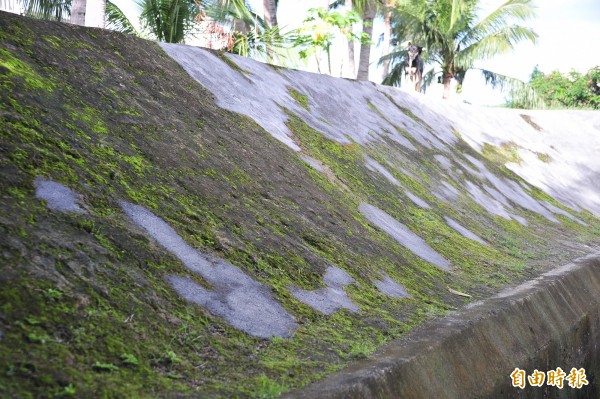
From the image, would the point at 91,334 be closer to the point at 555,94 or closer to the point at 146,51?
the point at 146,51

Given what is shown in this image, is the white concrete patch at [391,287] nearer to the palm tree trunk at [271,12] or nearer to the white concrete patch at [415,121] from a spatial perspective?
the white concrete patch at [415,121]

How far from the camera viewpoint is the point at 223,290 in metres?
3.67

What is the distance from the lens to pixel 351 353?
354cm

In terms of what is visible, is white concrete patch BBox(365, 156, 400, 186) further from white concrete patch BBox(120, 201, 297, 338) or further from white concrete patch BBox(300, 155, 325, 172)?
white concrete patch BBox(120, 201, 297, 338)

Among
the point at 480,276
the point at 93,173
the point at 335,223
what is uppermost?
the point at 93,173

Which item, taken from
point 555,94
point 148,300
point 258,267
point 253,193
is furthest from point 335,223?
point 555,94

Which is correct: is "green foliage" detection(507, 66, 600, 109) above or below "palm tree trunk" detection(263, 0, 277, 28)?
below

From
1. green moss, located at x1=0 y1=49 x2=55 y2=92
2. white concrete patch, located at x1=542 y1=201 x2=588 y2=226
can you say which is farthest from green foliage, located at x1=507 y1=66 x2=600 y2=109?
green moss, located at x1=0 y1=49 x2=55 y2=92

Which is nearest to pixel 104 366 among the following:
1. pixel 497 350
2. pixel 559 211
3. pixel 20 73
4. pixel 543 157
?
pixel 20 73

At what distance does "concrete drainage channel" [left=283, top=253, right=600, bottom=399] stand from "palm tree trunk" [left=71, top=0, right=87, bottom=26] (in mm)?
6716

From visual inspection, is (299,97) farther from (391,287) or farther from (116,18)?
(116,18)

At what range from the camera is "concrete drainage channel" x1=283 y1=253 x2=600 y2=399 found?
325 cm

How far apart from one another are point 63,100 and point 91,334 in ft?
6.29

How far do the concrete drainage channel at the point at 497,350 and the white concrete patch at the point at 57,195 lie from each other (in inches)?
51.5
